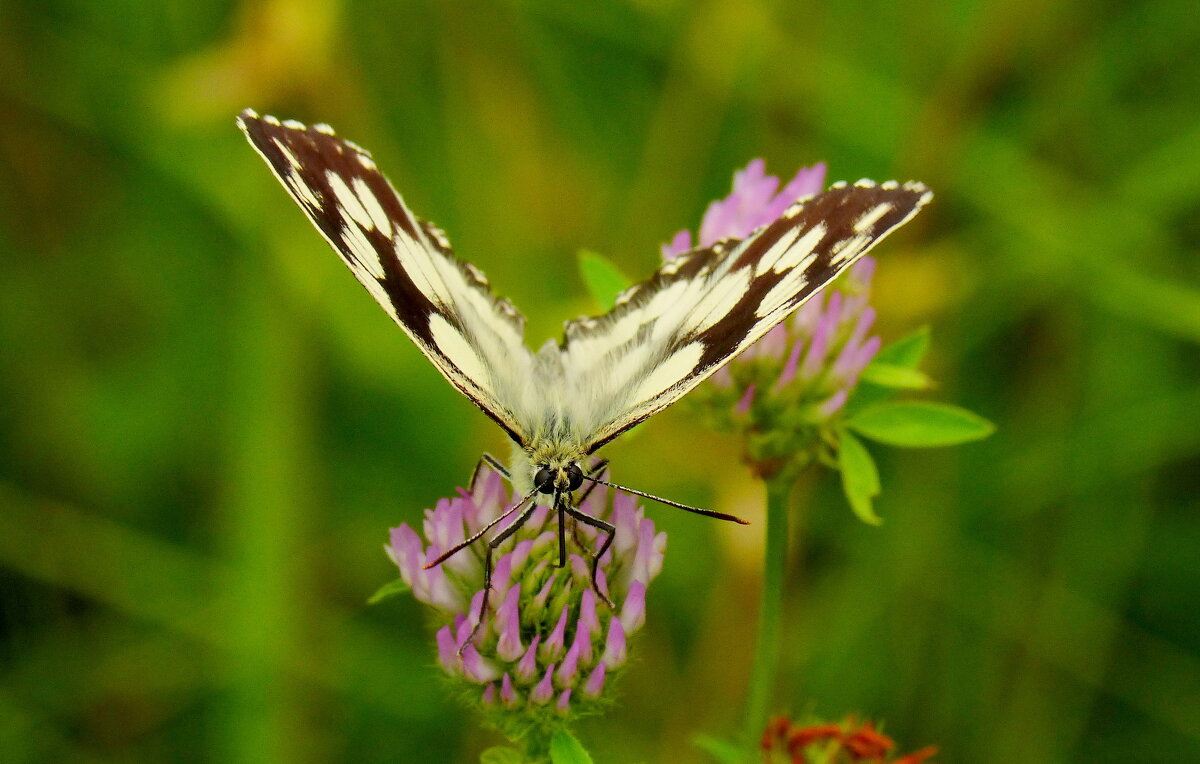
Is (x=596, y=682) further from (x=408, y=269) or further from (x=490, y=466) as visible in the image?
(x=408, y=269)

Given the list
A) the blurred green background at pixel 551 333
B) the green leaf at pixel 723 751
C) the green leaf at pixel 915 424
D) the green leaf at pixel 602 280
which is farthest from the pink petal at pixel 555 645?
the blurred green background at pixel 551 333

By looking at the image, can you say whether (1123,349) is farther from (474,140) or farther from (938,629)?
(474,140)

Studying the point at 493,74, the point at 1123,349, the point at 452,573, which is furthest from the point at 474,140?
the point at 452,573

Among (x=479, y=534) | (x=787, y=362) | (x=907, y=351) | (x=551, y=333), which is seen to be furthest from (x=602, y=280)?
(x=551, y=333)

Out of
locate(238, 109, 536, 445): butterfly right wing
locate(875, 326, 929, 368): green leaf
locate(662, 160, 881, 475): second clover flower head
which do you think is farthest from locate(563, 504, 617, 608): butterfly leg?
locate(875, 326, 929, 368): green leaf

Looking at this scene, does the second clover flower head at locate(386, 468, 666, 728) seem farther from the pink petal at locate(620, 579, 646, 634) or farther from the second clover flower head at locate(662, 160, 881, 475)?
the second clover flower head at locate(662, 160, 881, 475)

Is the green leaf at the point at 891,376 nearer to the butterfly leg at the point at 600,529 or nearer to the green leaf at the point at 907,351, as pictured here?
the green leaf at the point at 907,351
